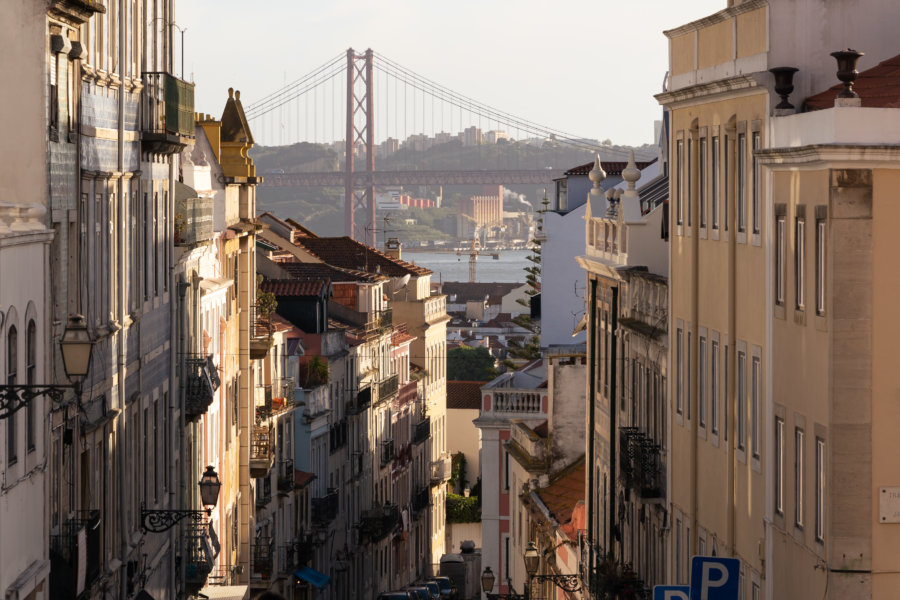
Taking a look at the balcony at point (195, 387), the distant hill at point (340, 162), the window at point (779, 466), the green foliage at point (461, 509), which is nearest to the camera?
the window at point (779, 466)

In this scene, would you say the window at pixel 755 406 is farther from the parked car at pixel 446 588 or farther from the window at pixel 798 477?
the parked car at pixel 446 588

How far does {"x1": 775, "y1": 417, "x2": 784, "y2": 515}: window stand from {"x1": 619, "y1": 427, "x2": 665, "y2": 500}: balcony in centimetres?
718

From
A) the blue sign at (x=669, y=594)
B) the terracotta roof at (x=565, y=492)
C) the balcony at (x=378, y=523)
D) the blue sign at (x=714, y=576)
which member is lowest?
the balcony at (x=378, y=523)

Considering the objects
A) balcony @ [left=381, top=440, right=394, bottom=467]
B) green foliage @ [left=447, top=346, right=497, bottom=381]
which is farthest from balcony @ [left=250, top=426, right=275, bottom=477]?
green foliage @ [left=447, top=346, right=497, bottom=381]

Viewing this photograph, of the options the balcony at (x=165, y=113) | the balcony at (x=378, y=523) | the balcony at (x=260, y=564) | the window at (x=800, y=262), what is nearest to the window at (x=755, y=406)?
the window at (x=800, y=262)

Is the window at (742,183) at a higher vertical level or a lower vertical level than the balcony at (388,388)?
higher

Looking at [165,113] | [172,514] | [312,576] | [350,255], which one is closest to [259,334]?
[312,576]

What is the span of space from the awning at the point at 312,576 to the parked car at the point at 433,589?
12718 mm

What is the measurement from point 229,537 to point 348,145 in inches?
4725

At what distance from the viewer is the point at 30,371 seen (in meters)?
17.6

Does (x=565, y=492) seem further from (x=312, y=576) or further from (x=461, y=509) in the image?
(x=461, y=509)

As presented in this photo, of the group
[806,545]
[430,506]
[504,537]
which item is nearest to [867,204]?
[806,545]

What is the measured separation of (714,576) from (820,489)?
4.40 ft

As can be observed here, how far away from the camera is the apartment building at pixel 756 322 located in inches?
677
